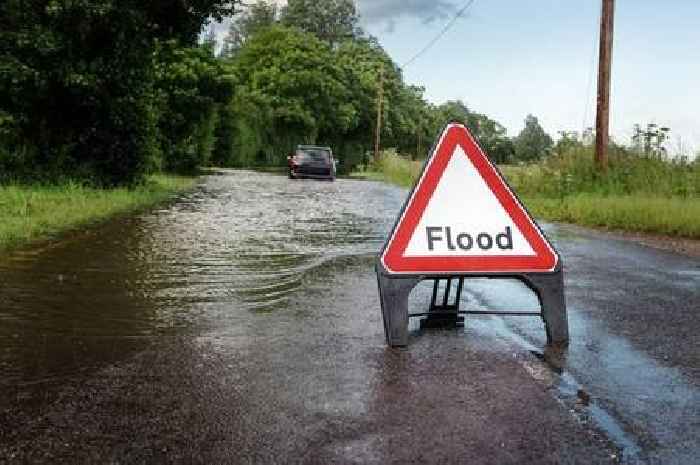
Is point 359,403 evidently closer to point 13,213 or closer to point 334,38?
point 13,213

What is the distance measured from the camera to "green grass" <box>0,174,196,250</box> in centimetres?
1094

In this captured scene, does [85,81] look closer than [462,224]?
No

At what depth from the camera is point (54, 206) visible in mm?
14070

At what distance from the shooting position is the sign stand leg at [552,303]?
5.63 meters

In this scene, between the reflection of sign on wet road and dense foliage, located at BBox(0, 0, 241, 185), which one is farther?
dense foliage, located at BBox(0, 0, 241, 185)

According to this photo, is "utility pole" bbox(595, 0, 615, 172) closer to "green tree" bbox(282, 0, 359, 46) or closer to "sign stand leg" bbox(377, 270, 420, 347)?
"sign stand leg" bbox(377, 270, 420, 347)

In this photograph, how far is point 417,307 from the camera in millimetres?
6938

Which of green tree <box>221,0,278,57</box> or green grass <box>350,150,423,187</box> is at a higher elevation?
green tree <box>221,0,278,57</box>

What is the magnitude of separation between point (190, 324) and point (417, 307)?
1901mm

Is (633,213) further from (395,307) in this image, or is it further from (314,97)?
(314,97)

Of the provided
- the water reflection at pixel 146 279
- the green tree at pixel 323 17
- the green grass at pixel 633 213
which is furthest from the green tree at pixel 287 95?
the water reflection at pixel 146 279

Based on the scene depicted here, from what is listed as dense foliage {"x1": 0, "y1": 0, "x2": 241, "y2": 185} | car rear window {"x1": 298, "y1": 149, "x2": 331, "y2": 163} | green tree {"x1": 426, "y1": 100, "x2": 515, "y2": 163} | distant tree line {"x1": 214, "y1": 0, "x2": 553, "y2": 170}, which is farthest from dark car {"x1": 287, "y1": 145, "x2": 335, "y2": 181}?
green tree {"x1": 426, "y1": 100, "x2": 515, "y2": 163}

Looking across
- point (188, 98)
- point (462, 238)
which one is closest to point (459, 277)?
point (462, 238)

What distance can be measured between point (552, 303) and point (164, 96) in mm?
30794
